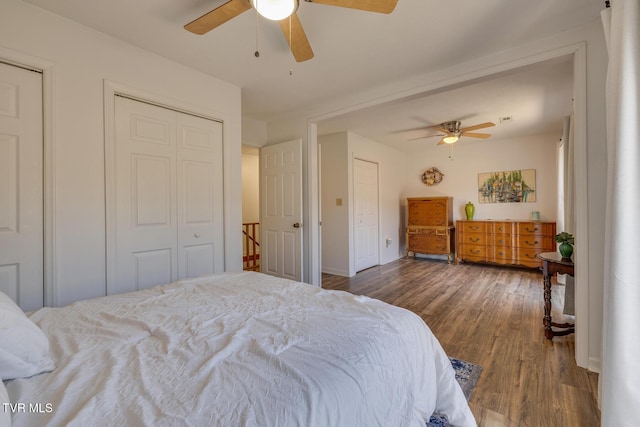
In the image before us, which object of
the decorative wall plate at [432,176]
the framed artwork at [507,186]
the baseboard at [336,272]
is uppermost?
the decorative wall plate at [432,176]

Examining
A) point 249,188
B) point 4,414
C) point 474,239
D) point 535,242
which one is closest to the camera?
point 4,414

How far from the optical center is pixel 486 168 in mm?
5543

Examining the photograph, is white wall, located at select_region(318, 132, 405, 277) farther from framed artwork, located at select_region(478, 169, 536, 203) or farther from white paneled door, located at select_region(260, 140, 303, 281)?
framed artwork, located at select_region(478, 169, 536, 203)

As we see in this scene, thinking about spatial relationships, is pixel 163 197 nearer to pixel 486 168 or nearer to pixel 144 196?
pixel 144 196

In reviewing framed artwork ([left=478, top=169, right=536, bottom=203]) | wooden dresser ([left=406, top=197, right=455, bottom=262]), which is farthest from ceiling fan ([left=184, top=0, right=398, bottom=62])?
framed artwork ([left=478, top=169, right=536, bottom=203])

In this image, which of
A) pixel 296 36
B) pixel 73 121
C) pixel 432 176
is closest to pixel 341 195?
pixel 432 176

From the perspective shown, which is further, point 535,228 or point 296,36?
point 535,228

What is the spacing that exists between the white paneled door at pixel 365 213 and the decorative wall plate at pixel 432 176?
4.58ft

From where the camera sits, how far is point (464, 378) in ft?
6.11

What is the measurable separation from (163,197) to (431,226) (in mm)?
4846

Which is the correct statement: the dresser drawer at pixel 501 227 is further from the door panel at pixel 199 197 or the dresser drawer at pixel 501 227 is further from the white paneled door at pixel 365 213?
the door panel at pixel 199 197

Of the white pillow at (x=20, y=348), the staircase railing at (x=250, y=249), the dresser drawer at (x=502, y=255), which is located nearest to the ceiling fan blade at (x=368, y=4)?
the white pillow at (x=20, y=348)

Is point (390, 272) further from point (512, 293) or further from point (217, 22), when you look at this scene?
point (217, 22)

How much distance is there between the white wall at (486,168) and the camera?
498 centimetres
